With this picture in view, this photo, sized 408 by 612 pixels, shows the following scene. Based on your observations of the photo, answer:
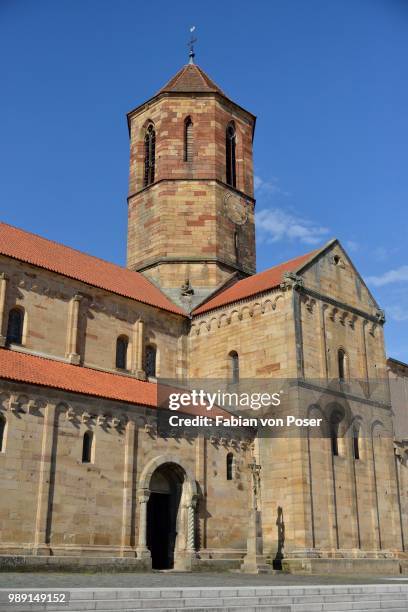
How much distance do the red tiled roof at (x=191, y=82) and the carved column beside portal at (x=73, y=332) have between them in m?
16.3

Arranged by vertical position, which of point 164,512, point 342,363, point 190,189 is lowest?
Result: point 164,512

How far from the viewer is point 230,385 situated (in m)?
30.2

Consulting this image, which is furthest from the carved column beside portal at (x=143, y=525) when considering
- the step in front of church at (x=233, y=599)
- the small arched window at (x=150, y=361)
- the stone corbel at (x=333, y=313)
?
the stone corbel at (x=333, y=313)

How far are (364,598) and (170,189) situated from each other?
26170mm

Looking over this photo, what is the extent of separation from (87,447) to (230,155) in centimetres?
2215

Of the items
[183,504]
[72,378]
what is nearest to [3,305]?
[72,378]

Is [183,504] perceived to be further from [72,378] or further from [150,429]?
[72,378]

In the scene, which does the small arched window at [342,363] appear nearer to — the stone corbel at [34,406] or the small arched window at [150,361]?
the small arched window at [150,361]

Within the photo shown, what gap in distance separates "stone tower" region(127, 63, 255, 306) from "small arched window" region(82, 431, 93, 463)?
41.6 feet

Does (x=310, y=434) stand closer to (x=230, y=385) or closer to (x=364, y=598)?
(x=230, y=385)

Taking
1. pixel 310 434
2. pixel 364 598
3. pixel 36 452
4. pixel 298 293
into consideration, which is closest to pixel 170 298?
pixel 298 293

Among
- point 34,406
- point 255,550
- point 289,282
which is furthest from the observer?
point 289,282

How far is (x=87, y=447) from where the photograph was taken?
74.9 feet

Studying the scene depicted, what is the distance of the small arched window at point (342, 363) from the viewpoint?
3037 cm
